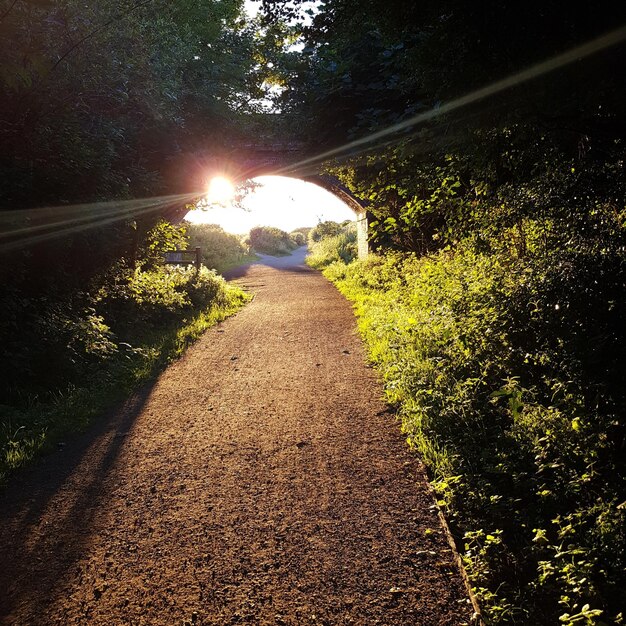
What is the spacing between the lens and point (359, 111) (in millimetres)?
7680

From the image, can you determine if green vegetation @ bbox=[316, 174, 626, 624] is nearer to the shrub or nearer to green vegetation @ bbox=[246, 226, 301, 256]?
the shrub

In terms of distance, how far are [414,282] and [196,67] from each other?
31.8 ft

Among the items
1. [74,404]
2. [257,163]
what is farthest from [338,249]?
[74,404]

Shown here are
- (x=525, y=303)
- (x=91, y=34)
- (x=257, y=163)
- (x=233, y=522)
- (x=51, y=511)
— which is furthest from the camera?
(x=257, y=163)

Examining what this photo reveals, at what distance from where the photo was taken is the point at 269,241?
147 ft

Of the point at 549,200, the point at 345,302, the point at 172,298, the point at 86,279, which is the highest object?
the point at 549,200

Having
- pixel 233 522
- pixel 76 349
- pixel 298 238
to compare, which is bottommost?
pixel 298 238

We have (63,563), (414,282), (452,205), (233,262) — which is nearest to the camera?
(63,563)

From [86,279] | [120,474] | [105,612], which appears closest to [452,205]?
[120,474]

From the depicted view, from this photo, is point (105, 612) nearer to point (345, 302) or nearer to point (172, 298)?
point (172, 298)

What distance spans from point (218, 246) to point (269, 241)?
15636 mm

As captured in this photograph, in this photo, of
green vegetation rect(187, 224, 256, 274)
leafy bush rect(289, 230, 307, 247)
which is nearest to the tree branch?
green vegetation rect(187, 224, 256, 274)

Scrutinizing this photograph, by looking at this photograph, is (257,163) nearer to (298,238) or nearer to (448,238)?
(448,238)

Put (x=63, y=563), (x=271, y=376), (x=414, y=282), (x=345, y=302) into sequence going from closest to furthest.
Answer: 1. (x=63, y=563)
2. (x=271, y=376)
3. (x=414, y=282)
4. (x=345, y=302)
